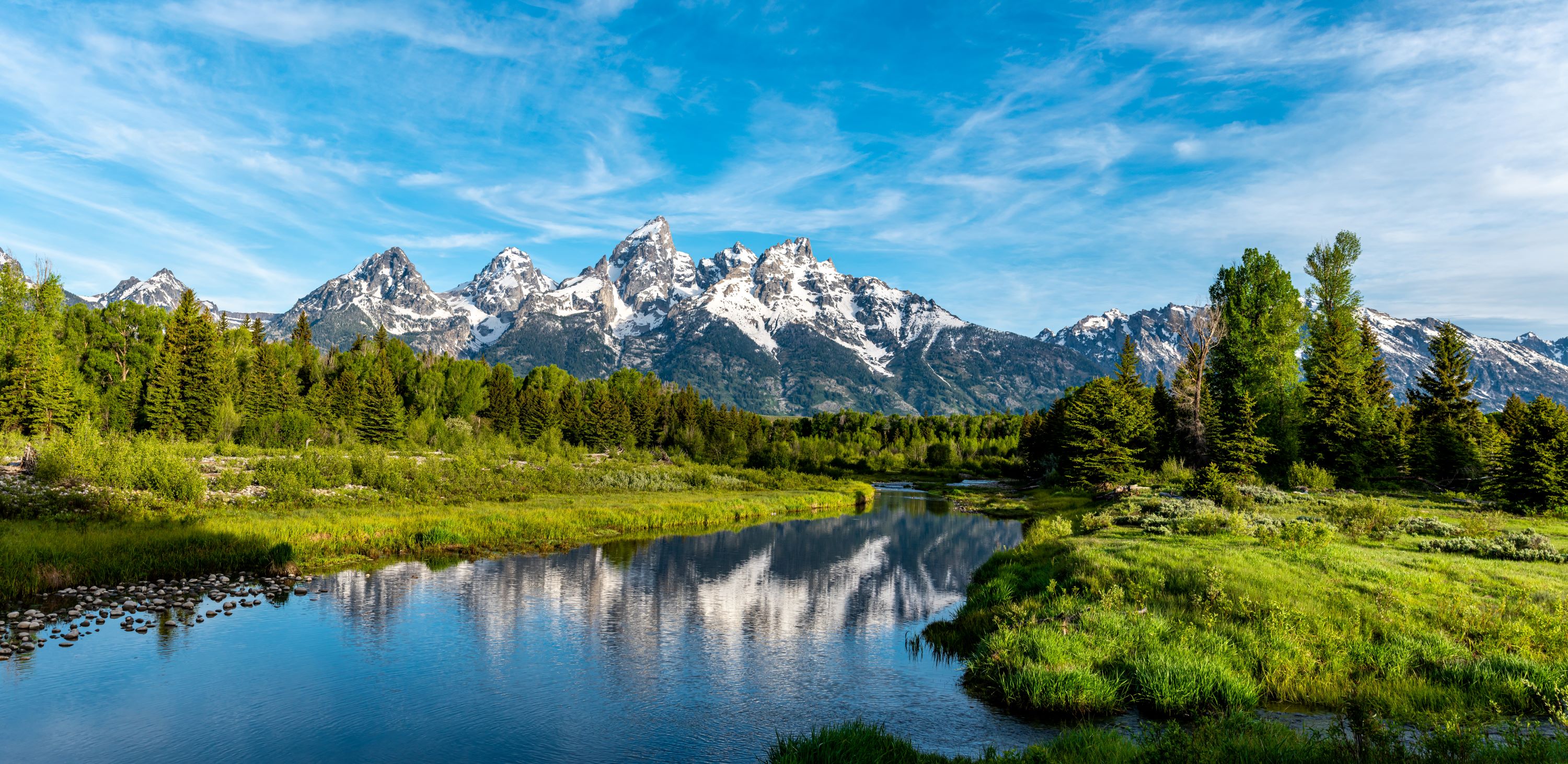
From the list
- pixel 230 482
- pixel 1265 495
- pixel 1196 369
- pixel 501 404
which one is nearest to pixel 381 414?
pixel 501 404

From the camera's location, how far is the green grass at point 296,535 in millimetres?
24297

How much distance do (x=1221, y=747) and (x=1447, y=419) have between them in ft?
209

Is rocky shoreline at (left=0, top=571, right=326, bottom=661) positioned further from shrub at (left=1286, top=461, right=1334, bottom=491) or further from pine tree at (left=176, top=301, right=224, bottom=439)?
pine tree at (left=176, top=301, right=224, bottom=439)

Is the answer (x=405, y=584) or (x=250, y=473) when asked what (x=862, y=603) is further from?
(x=250, y=473)

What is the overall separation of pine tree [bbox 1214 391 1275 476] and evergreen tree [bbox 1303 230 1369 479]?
177 inches

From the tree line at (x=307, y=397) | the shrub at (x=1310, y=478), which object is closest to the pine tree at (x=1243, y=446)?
the shrub at (x=1310, y=478)

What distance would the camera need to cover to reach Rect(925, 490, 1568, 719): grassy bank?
14.2 m

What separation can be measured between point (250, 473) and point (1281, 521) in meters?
56.9

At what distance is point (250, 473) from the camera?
144 ft

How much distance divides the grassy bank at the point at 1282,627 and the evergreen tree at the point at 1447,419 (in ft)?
87.6

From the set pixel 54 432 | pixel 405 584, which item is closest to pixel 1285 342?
pixel 405 584

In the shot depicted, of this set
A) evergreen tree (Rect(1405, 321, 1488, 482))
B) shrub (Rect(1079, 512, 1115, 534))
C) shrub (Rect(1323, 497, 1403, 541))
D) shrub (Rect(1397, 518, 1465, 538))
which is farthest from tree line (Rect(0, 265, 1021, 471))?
Result: shrub (Rect(1397, 518, 1465, 538))

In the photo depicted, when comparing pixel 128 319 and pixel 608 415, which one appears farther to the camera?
pixel 608 415

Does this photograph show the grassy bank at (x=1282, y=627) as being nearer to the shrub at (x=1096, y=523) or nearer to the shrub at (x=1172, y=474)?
the shrub at (x=1096, y=523)
